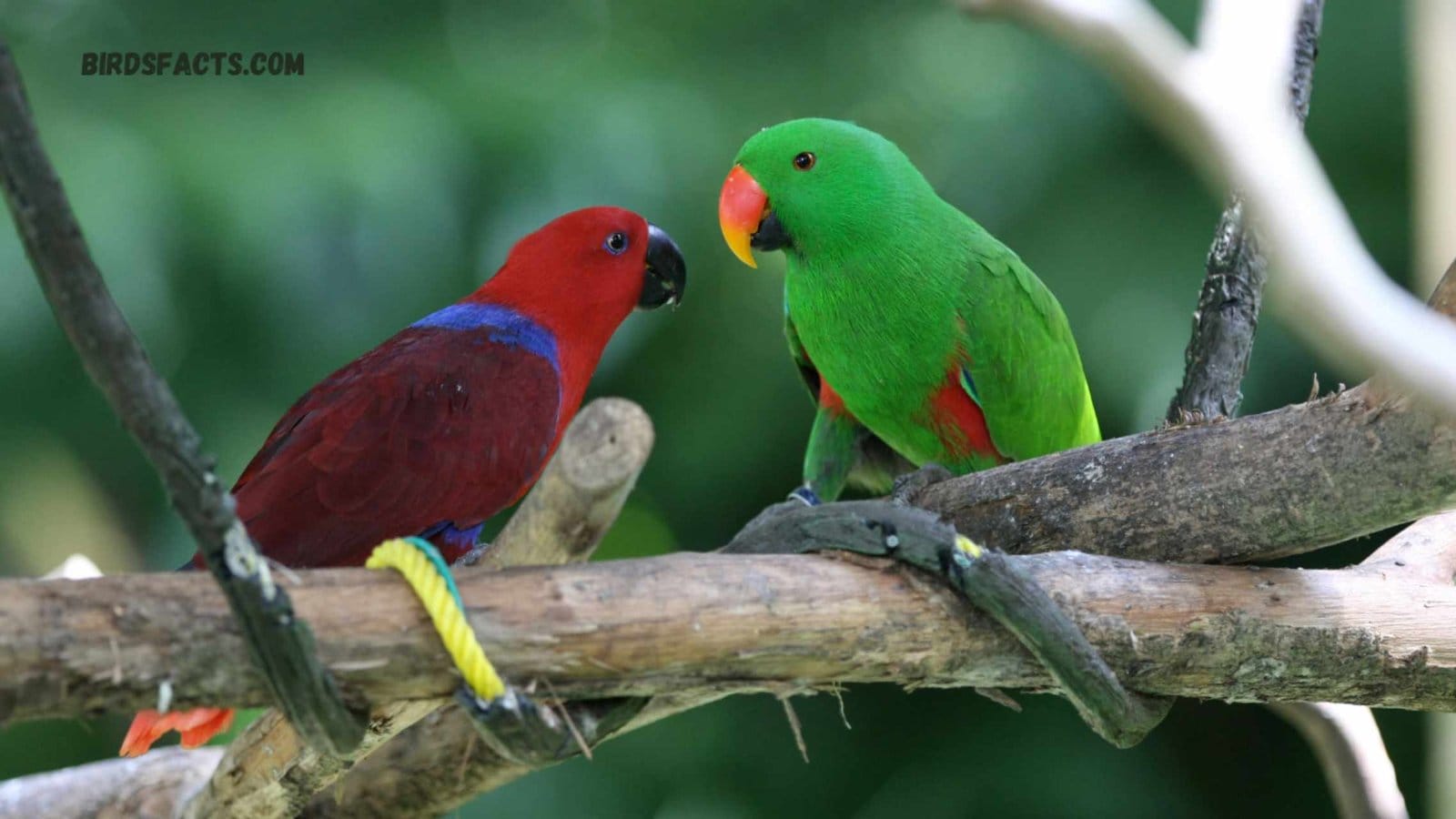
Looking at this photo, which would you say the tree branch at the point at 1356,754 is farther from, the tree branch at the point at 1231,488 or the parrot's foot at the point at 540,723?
the parrot's foot at the point at 540,723

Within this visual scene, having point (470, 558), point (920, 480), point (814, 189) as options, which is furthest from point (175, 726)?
point (814, 189)

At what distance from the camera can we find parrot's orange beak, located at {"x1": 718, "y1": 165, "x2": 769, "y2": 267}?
6.31 ft

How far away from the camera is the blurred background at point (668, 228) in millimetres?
3078

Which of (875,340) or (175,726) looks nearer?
(175,726)

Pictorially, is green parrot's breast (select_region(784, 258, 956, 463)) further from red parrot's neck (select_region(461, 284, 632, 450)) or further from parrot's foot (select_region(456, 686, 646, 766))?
parrot's foot (select_region(456, 686, 646, 766))

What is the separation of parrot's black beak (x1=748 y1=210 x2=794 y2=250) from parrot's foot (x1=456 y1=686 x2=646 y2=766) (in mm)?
955

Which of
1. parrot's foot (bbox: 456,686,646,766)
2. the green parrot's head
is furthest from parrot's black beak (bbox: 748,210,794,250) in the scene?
parrot's foot (bbox: 456,686,646,766)

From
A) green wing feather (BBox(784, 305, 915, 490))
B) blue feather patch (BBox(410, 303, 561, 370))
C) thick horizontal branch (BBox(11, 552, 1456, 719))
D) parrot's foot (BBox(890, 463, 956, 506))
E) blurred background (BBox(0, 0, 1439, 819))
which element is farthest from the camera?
blurred background (BBox(0, 0, 1439, 819))

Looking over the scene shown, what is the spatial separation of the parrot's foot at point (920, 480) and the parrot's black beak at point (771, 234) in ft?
1.32

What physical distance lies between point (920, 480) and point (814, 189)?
1.51ft

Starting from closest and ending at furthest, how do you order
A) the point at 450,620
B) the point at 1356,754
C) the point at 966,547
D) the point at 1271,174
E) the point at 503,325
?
the point at 1271,174 → the point at 450,620 → the point at 966,547 → the point at 503,325 → the point at 1356,754

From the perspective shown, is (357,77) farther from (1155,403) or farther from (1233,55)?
(1233,55)

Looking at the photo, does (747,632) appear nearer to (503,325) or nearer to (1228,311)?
(503,325)

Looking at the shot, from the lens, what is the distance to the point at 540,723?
1.02 meters
